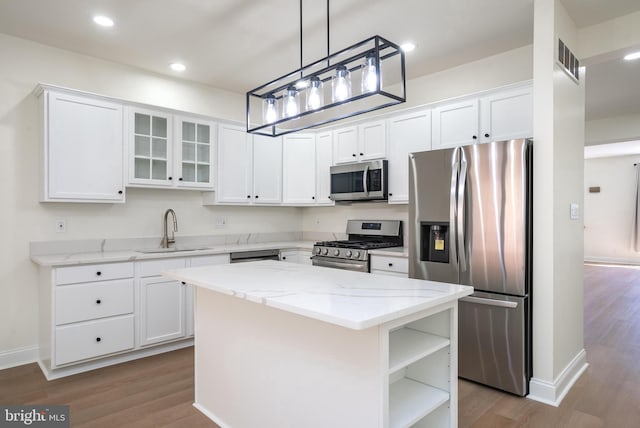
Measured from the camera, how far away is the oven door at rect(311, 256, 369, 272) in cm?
A: 364

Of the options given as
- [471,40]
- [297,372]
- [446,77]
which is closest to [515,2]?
[471,40]

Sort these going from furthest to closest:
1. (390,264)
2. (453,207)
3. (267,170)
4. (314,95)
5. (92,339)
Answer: (267,170) < (390,264) < (92,339) < (453,207) < (314,95)

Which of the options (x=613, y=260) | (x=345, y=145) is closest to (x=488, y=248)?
(x=345, y=145)

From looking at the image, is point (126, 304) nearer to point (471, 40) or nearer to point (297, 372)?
point (297, 372)

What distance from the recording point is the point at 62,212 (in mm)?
3330

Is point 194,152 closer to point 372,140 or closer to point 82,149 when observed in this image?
point 82,149

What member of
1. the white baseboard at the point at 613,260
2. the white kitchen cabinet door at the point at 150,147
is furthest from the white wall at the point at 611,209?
the white kitchen cabinet door at the point at 150,147

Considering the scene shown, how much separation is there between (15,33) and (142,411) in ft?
10.1

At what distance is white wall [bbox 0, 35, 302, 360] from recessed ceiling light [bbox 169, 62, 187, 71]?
10.9 inches

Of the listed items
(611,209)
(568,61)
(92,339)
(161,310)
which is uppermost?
(568,61)

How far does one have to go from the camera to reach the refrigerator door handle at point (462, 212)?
2758 millimetres

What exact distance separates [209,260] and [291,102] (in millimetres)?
2076

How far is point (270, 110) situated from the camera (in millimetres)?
2258

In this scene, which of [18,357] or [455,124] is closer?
[18,357]
